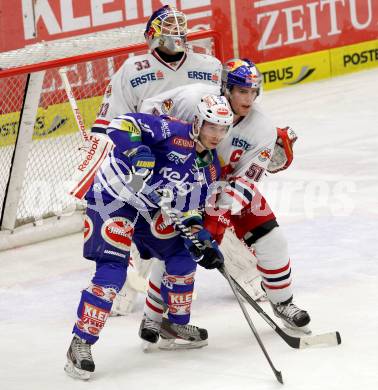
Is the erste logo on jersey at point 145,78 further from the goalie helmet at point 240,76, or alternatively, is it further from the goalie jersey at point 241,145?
the goalie helmet at point 240,76

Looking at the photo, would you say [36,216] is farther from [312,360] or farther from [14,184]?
[312,360]

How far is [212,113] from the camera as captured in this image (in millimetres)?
4742

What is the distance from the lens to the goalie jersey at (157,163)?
4.80 m

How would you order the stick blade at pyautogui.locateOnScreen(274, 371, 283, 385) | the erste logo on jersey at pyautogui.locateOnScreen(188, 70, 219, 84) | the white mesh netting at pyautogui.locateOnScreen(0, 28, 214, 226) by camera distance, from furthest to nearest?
the white mesh netting at pyautogui.locateOnScreen(0, 28, 214, 226) → the erste logo on jersey at pyautogui.locateOnScreen(188, 70, 219, 84) → the stick blade at pyautogui.locateOnScreen(274, 371, 283, 385)

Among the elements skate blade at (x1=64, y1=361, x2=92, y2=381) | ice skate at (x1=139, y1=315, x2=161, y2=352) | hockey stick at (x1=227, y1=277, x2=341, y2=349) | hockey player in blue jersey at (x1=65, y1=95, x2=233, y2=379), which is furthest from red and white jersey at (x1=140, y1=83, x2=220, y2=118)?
skate blade at (x1=64, y1=361, x2=92, y2=381)

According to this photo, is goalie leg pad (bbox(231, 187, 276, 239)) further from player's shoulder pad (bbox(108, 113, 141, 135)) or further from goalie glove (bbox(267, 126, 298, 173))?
player's shoulder pad (bbox(108, 113, 141, 135))

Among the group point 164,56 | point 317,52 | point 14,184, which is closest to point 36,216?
point 14,184

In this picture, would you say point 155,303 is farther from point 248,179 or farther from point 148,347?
point 248,179

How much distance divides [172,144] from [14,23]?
458 centimetres

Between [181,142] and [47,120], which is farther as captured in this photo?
[47,120]

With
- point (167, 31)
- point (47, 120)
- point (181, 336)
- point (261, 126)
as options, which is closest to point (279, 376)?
point (181, 336)

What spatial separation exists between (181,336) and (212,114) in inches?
37.1

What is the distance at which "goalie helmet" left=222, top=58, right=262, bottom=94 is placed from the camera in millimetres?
5051

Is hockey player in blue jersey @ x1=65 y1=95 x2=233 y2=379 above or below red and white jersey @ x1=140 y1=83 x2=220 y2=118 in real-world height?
below
